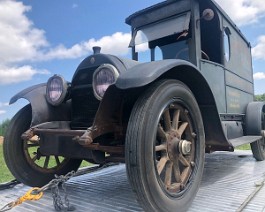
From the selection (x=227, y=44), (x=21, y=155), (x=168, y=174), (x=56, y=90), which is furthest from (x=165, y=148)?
(x=227, y=44)

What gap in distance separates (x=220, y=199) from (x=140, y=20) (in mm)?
2452

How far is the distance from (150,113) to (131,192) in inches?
48.8

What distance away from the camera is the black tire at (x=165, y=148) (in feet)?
6.79

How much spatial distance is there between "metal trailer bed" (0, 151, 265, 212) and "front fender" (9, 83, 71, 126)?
2.56 ft

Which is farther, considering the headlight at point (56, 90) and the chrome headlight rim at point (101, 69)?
the headlight at point (56, 90)

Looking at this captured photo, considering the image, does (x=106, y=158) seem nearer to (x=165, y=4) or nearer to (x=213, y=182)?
A: (x=213, y=182)

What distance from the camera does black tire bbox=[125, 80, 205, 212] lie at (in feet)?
6.79

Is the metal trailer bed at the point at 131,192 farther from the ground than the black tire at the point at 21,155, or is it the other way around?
the black tire at the point at 21,155

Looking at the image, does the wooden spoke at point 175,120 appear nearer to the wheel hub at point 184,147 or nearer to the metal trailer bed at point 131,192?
the wheel hub at point 184,147

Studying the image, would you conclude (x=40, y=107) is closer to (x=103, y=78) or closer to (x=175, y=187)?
(x=103, y=78)

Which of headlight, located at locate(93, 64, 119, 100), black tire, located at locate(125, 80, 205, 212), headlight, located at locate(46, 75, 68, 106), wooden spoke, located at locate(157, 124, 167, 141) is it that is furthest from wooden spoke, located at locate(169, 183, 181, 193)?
headlight, located at locate(46, 75, 68, 106)

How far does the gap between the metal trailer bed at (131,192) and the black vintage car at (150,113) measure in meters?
0.25

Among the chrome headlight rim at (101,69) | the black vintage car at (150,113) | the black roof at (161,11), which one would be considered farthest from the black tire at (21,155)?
the black roof at (161,11)

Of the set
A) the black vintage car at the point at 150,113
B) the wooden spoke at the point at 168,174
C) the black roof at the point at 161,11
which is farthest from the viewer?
the black roof at the point at 161,11
